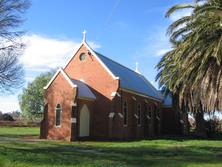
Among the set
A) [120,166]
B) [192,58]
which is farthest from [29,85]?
[120,166]

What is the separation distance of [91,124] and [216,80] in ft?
48.5

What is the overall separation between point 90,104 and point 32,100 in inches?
1132

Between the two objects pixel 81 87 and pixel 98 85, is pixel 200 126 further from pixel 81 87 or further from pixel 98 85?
pixel 81 87

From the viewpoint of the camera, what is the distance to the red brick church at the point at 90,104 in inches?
895

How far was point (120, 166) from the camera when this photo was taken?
943 centimetres

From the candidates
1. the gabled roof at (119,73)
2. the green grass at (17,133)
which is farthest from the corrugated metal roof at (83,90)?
the green grass at (17,133)

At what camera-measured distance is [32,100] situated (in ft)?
164

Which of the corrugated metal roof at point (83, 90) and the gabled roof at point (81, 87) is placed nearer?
the gabled roof at point (81, 87)

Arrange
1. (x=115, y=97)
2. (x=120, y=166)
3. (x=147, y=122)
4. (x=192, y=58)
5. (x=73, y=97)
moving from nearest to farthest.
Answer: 1. (x=120, y=166)
2. (x=192, y=58)
3. (x=73, y=97)
4. (x=115, y=97)
5. (x=147, y=122)

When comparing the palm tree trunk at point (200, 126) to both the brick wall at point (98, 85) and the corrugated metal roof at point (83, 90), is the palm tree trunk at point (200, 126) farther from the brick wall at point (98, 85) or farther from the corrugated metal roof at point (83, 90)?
the corrugated metal roof at point (83, 90)

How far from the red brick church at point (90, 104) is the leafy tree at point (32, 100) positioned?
24.3 m

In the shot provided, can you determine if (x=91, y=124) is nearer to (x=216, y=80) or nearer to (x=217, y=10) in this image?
(x=216, y=80)

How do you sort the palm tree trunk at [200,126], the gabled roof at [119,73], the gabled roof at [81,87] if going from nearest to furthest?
the gabled roof at [81,87], the gabled roof at [119,73], the palm tree trunk at [200,126]

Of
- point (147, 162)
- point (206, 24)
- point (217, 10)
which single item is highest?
point (217, 10)
